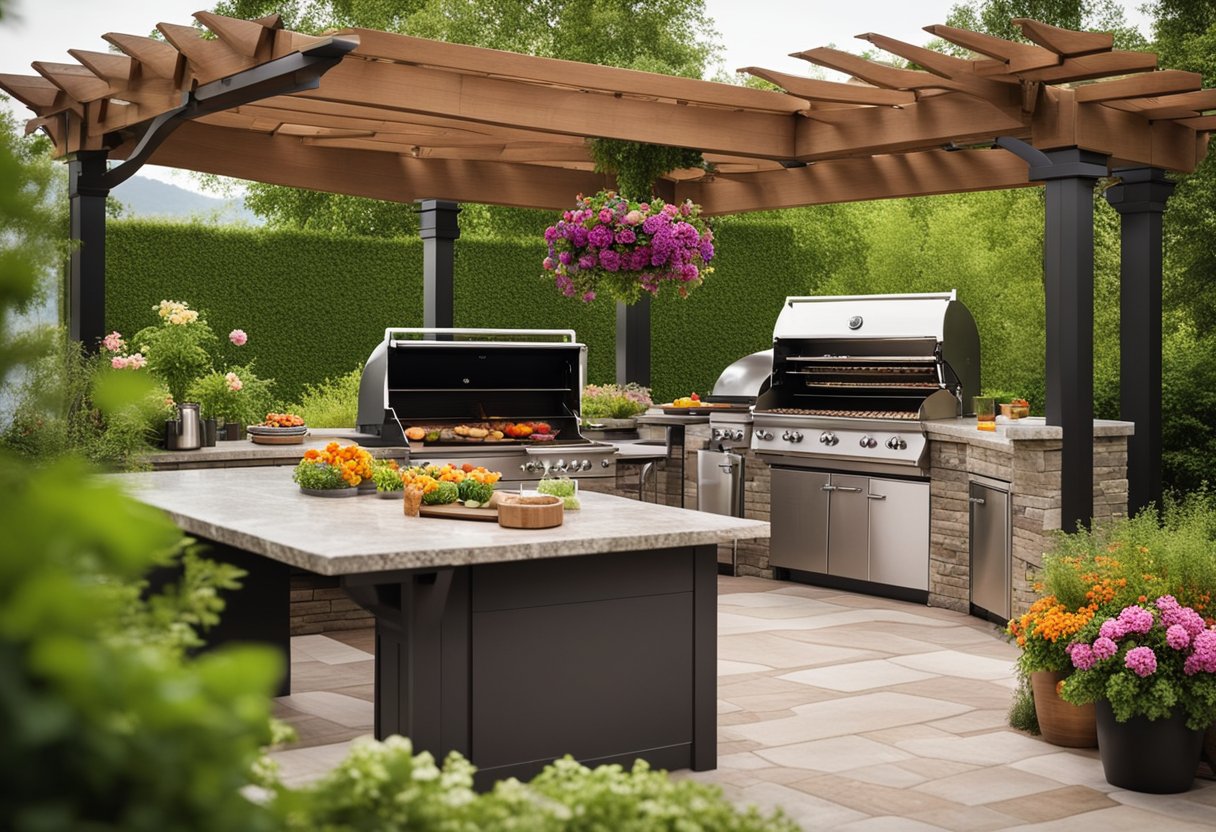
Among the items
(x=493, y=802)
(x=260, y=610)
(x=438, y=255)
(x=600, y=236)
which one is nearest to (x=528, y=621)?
(x=260, y=610)

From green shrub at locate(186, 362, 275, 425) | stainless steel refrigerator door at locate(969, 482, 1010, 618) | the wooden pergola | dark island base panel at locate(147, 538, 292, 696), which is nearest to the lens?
dark island base panel at locate(147, 538, 292, 696)

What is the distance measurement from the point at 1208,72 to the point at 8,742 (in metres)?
13.2

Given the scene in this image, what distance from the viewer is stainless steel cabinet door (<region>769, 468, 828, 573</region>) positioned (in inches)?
338

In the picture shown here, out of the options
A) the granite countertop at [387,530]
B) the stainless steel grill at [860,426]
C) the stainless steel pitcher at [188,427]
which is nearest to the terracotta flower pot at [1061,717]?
the granite countertop at [387,530]

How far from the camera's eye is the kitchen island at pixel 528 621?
410 centimetres

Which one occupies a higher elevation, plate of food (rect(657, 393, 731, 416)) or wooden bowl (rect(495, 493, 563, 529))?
plate of food (rect(657, 393, 731, 416))

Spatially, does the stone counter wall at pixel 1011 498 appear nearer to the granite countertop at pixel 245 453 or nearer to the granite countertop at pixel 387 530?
the granite countertop at pixel 387 530

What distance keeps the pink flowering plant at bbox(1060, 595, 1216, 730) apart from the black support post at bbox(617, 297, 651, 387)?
247 inches

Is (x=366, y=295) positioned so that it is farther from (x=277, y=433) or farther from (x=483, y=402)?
(x=277, y=433)

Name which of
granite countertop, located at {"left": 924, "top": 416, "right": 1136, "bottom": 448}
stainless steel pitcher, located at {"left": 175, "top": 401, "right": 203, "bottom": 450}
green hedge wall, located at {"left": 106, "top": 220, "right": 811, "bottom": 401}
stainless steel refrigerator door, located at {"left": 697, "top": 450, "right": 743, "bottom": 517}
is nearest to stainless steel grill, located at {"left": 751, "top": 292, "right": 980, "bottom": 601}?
granite countertop, located at {"left": 924, "top": 416, "right": 1136, "bottom": 448}

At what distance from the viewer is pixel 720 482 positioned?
359 inches

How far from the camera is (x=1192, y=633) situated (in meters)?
4.56

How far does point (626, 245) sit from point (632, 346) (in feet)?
10.0

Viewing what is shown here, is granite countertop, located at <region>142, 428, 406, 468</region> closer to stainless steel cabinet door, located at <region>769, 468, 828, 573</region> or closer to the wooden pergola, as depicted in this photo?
the wooden pergola
